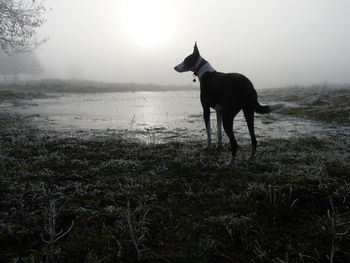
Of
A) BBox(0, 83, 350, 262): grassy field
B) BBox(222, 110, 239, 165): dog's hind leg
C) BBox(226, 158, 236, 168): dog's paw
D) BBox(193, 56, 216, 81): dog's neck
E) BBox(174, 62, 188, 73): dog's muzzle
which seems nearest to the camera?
BBox(0, 83, 350, 262): grassy field

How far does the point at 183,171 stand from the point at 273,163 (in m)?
2.04

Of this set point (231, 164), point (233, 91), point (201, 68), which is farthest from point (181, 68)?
point (231, 164)

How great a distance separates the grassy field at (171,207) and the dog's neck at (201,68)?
7.51ft

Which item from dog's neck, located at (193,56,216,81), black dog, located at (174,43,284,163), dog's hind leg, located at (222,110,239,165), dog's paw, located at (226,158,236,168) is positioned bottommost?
dog's paw, located at (226,158,236,168)

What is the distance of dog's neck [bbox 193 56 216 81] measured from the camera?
7.63 meters

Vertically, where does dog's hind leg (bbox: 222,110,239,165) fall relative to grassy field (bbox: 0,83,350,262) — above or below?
above

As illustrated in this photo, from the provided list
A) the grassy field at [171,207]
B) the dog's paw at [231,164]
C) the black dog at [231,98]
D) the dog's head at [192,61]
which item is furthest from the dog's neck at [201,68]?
the dog's paw at [231,164]

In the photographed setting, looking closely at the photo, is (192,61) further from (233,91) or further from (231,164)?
(231,164)

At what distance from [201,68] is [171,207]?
16.3ft

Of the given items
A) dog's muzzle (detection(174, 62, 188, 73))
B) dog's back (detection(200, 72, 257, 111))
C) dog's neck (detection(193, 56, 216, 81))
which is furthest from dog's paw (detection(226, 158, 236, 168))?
dog's muzzle (detection(174, 62, 188, 73))

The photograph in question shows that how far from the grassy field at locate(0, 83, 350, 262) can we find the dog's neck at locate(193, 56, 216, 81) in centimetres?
229

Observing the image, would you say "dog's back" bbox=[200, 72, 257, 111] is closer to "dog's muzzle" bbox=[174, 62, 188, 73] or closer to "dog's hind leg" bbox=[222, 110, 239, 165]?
"dog's hind leg" bbox=[222, 110, 239, 165]

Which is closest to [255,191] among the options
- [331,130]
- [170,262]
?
[170,262]

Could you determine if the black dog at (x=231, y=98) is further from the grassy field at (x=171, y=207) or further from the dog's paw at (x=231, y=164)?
the grassy field at (x=171, y=207)
